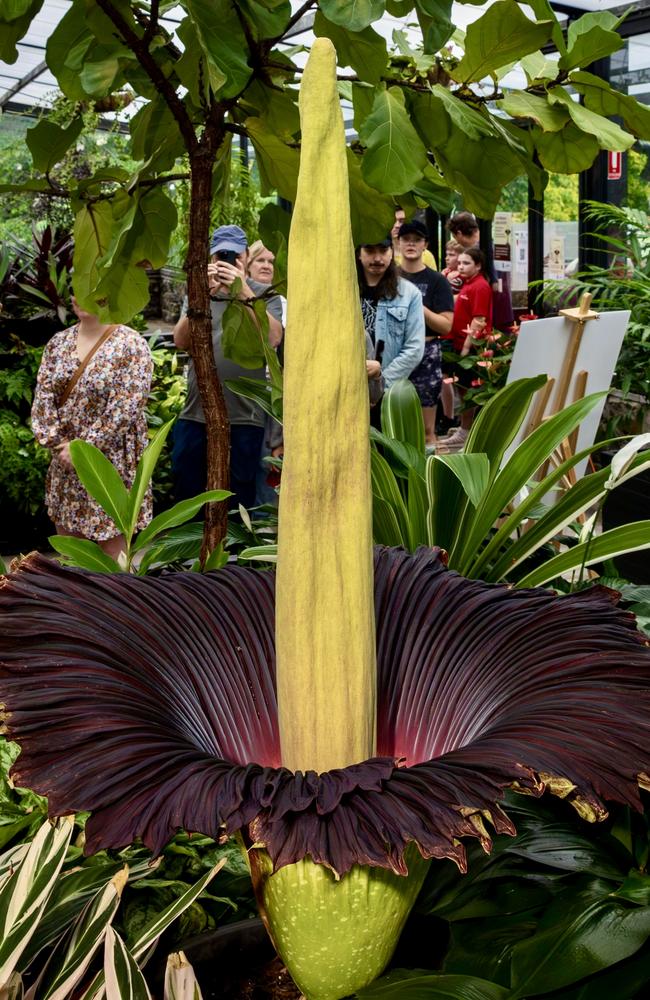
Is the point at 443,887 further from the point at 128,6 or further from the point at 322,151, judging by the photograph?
the point at 128,6

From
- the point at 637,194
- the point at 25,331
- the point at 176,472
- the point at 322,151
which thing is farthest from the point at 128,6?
the point at 637,194

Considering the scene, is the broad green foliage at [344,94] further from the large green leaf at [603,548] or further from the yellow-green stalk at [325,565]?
the large green leaf at [603,548]

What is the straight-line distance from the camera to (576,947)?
0.70 m

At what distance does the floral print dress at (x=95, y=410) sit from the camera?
304cm

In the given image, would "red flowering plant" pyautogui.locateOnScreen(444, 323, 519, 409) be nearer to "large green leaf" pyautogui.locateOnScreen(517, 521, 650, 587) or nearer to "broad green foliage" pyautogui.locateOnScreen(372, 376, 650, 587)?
"broad green foliage" pyautogui.locateOnScreen(372, 376, 650, 587)

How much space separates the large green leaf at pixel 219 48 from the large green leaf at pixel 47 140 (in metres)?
0.27

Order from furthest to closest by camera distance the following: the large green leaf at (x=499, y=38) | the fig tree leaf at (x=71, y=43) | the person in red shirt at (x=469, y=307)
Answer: the person in red shirt at (x=469, y=307) → the fig tree leaf at (x=71, y=43) → the large green leaf at (x=499, y=38)

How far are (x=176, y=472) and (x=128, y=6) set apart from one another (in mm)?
2539

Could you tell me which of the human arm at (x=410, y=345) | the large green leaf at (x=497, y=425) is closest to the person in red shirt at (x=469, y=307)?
the human arm at (x=410, y=345)

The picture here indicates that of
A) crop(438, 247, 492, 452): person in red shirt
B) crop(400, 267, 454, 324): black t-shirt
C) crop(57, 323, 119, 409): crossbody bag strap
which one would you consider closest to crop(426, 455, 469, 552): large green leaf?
crop(57, 323, 119, 409): crossbody bag strap

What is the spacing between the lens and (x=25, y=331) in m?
4.71

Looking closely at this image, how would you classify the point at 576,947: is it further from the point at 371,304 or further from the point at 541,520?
the point at 371,304

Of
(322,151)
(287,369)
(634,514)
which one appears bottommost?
(634,514)

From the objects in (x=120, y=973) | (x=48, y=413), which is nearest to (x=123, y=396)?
(x=48, y=413)
